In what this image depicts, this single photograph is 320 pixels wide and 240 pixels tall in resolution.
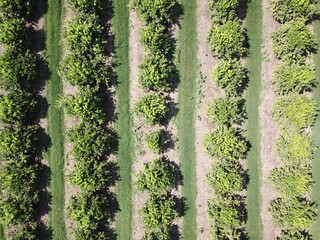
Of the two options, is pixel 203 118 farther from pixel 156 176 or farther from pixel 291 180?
pixel 291 180

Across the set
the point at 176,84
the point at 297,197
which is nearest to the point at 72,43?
the point at 176,84

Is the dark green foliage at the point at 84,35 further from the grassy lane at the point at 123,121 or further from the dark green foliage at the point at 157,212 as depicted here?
the dark green foliage at the point at 157,212

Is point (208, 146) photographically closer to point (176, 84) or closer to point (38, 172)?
point (176, 84)

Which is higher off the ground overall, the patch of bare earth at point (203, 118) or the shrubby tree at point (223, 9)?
the shrubby tree at point (223, 9)

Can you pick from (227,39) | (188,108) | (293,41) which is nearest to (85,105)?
(188,108)

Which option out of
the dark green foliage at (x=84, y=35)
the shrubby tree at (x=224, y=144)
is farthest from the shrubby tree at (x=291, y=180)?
the dark green foliage at (x=84, y=35)

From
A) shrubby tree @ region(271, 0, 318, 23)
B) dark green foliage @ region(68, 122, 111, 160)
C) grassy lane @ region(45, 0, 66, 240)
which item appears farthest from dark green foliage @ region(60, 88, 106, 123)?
shrubby tree @ region(271, 0, 318, 23)
